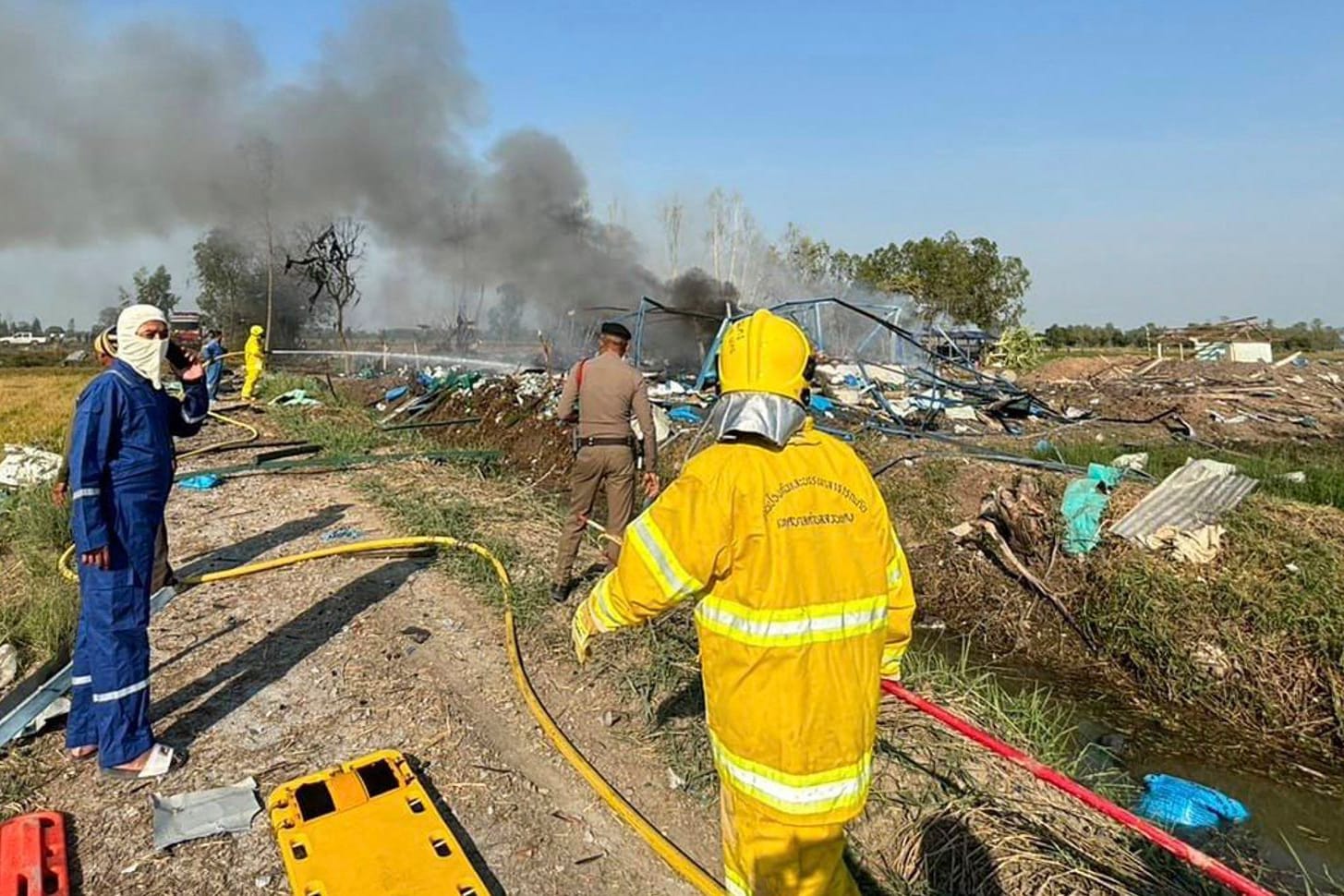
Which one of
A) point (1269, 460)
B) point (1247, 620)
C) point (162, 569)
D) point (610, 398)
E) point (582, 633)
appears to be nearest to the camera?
point (582, 633)

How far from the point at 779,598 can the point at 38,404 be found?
23.0 metres

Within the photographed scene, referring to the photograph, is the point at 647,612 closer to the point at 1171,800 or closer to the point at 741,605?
the point at 741,605

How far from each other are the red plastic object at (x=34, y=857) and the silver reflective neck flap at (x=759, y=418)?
254 centimetres

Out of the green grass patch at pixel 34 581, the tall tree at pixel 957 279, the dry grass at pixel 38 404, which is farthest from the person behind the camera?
the tall tree at pixel 957 279

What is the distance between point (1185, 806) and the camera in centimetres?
423

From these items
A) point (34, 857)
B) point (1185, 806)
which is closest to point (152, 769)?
point (34, 857)

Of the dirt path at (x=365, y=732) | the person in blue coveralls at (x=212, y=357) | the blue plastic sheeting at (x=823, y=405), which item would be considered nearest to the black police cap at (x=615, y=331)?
the dirt path at (x=365, y=732)

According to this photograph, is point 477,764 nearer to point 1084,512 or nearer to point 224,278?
point 1084,512

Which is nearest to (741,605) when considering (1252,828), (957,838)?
(957,838)

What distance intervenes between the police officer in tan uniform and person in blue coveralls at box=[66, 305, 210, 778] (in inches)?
95.8

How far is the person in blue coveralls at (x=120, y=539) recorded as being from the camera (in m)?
3.11

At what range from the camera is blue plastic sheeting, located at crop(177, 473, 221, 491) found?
815 centimetres

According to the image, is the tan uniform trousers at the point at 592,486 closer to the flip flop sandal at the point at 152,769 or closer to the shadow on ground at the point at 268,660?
the shadow on ground at the point at 268,660

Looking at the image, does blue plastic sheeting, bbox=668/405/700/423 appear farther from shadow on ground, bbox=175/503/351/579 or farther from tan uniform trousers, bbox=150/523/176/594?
tan uniform trousers, bbox=150/523/176/594
